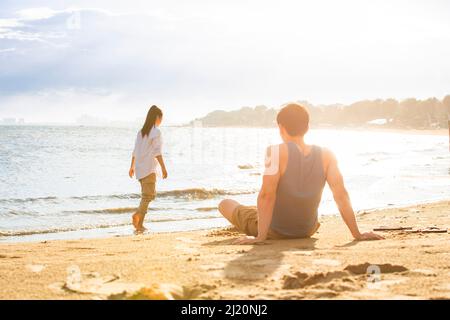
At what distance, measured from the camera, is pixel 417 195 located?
43.7 ft

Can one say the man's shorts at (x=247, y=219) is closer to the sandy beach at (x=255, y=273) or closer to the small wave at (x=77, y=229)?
the sandy beach at (x=255, y=273)

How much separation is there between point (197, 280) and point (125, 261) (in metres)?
1.07

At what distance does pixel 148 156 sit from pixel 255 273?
553cm

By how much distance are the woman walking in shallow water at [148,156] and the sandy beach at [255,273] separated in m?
3.58

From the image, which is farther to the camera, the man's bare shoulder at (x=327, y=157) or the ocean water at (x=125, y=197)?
the ocean water at (x=125, y=197)

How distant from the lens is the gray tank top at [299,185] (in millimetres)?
4723

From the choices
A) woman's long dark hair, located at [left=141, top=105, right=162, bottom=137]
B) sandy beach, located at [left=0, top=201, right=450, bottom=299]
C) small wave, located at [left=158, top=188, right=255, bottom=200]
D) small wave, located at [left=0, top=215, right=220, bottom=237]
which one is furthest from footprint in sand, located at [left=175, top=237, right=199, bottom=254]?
small wave, located at [left=158, top=188, right=255, bottom=200]

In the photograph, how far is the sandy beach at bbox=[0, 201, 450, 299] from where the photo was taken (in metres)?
3.06

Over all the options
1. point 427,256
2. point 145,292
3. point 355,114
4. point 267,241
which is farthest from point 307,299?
point 355,114

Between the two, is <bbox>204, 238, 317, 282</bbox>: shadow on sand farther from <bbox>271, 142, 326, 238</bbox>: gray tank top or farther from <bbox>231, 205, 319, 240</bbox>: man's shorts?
<bbox>231, 205, 319, 240</bbox>: man's shorts

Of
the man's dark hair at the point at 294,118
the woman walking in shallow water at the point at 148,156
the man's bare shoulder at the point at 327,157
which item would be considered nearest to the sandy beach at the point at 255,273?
the man's bare shoulder at the point at 327,157

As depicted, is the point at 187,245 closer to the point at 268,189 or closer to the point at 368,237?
the point at 268,189

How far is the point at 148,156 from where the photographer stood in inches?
348

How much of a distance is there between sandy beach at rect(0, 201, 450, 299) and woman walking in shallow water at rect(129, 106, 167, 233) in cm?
358
